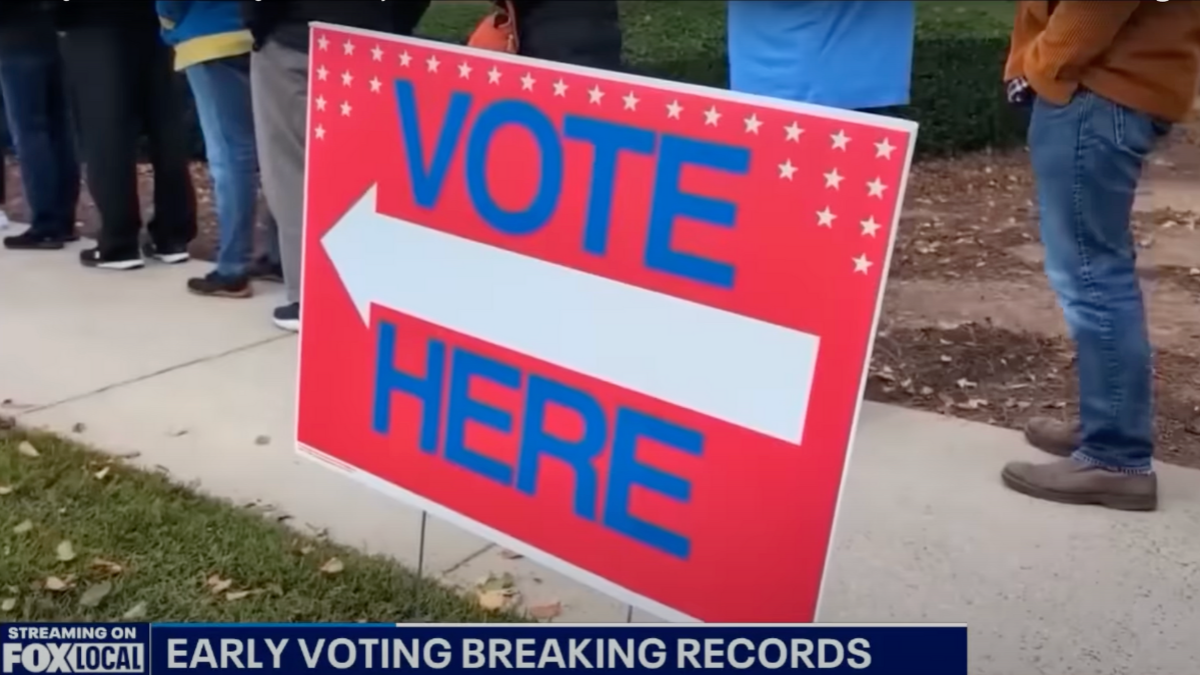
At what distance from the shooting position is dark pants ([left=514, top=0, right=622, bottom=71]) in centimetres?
425

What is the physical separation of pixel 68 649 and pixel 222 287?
344 cm

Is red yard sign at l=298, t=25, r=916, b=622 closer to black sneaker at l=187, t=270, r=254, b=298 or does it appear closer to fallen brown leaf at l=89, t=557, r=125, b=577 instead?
fallen brown leaf at l=89, t=557, r=125, b=577

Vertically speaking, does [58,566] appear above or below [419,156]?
below

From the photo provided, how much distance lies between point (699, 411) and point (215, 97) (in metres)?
3.70

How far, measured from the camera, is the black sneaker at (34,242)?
6.59 meters

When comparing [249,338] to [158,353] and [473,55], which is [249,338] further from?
[473,55]

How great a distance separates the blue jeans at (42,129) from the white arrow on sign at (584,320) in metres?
3.96

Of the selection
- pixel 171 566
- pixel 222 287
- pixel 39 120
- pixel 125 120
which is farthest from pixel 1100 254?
pixel 39 120

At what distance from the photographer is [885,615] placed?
3205 millimetres

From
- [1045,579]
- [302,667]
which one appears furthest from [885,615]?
[302,667]

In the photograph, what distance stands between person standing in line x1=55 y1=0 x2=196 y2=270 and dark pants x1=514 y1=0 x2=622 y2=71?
7.81 ft

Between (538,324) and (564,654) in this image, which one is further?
(538,324)

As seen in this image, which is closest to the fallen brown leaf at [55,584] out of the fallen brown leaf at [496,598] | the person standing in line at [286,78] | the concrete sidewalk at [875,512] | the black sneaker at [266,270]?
the concrete sidewalk at [875,512]

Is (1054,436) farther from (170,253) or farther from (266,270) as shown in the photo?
(170,253)
